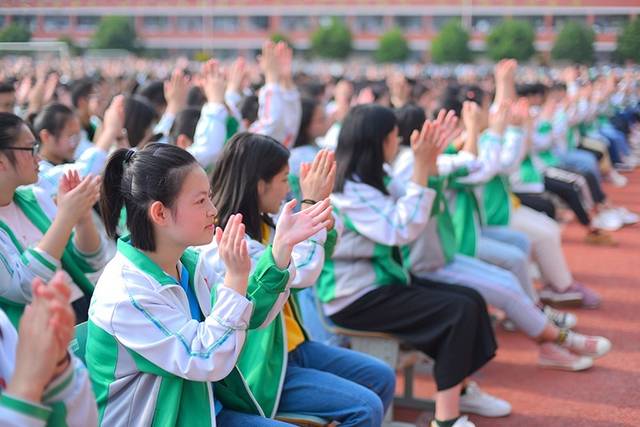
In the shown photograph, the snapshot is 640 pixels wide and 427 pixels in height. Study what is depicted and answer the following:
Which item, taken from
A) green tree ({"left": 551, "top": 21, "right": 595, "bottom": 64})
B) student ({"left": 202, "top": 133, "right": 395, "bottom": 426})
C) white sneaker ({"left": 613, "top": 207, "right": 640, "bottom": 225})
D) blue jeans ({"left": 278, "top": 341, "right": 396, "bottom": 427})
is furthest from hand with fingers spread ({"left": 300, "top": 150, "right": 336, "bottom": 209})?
green tree ({"left": 551, "top": 21, "right": 595, "bottom": 64})

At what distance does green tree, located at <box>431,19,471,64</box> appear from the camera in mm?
38344

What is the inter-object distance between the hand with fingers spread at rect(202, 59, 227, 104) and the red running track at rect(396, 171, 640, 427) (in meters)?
1.82

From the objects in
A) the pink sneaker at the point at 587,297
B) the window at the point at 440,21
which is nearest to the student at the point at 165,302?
the pink sneaker at the point at 587,297

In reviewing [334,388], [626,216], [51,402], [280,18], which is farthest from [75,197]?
[280,18]

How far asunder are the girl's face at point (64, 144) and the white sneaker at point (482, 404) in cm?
211

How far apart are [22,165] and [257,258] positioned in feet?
2.79

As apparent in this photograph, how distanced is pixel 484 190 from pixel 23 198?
9.71ft

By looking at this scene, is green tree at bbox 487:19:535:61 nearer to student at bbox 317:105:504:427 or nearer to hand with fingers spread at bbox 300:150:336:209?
student at bbox 317:105:504:427

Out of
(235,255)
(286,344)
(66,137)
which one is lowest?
(286,344)

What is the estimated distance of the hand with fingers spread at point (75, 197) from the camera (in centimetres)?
250

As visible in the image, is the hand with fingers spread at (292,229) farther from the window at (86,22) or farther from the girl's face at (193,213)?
the window at (86,22)

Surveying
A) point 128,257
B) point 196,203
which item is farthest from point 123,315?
point 196,203

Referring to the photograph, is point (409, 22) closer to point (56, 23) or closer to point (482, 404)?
point (56, 23)

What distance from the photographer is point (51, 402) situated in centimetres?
149
